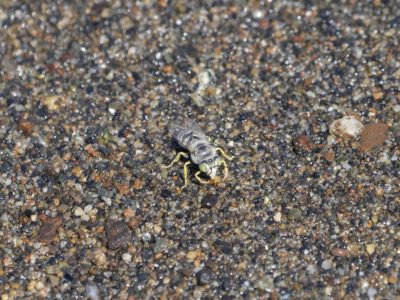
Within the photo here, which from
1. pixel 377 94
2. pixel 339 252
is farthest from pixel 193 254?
pixel 377 94

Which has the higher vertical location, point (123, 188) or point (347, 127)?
point (347, 127)

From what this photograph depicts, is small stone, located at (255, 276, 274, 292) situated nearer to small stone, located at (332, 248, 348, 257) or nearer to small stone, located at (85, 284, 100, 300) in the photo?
small stone, located at (332, 248, 348, 257)

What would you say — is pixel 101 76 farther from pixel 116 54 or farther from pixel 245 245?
pixel 245 245

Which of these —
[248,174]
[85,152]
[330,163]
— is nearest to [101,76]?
[85,152]

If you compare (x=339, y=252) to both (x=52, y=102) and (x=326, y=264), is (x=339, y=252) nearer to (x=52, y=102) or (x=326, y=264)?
(x=326, y=264)

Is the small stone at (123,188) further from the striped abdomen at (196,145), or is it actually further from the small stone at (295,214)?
the small stone at (295,214)

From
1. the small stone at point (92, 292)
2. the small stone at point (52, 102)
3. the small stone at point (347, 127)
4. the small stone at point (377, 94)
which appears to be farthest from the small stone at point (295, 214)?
the small stone at point (52, 102)

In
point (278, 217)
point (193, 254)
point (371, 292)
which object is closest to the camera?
point (371, 292)

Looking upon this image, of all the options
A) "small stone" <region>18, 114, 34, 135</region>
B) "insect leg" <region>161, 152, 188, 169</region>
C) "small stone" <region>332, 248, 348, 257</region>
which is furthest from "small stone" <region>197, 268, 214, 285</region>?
"small stone" <region>18, 114, 34, 135</region>
